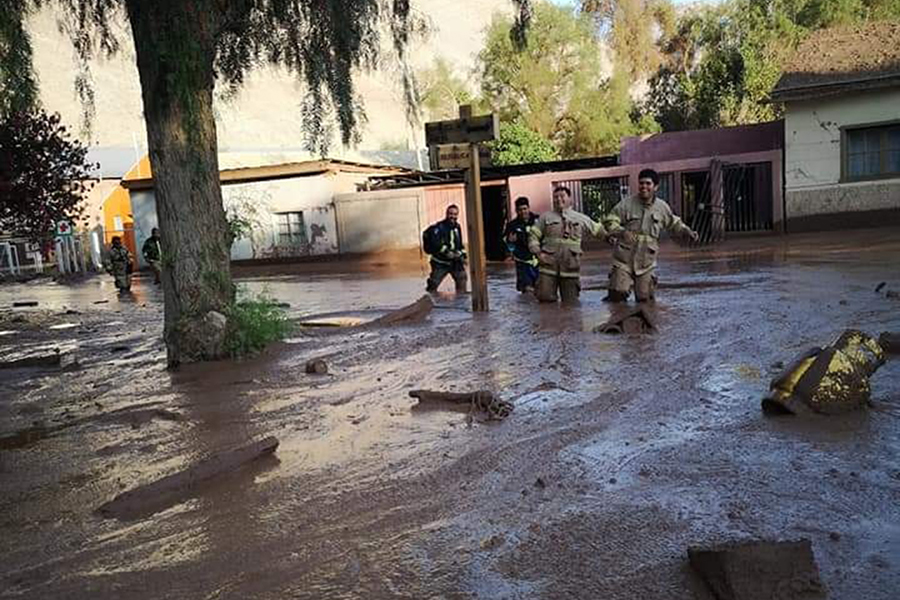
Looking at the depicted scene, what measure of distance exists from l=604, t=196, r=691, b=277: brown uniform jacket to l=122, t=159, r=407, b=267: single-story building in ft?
62.7

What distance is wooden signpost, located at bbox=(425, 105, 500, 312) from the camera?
31.9ft

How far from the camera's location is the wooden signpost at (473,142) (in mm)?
→ 9719

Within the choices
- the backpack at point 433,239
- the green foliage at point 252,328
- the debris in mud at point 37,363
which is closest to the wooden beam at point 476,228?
the green foliage at point 252,328

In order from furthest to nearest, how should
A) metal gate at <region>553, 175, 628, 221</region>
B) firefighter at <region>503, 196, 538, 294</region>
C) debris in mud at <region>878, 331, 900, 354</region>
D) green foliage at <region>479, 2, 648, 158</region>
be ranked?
1. green foliage at <region>479, 2, 648, 158</region>
2. metal gate at <region>553, 175, 628, 221</region>
3. firefighter at <region>503, 196, 538, 294</region>
4. debris in mud at <region>878, 331, 900, 354</region>

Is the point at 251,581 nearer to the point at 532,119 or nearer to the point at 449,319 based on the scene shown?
the point at 449,319

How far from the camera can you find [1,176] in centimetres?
1332

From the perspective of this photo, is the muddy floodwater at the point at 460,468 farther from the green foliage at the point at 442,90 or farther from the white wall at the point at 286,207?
the green foliage at the point at 442,90

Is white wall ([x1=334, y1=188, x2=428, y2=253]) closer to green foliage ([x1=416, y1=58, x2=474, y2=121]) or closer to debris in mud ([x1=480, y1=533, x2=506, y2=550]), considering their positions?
green foliage ([x1=416, y1=58, x2=474, y2=121])

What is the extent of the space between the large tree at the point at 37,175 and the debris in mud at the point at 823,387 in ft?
40.3

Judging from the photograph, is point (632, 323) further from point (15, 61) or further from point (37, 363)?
point (37, 363)

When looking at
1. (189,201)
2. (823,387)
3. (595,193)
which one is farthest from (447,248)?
(595,193)

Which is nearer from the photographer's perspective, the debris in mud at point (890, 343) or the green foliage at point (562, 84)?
the debris in mud at point (890, 343)

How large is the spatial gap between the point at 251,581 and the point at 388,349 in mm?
5176

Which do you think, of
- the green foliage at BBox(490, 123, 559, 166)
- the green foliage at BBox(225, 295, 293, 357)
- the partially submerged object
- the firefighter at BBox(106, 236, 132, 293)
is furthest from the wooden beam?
the green foliage at BBox(490, 123, 559, 166)
